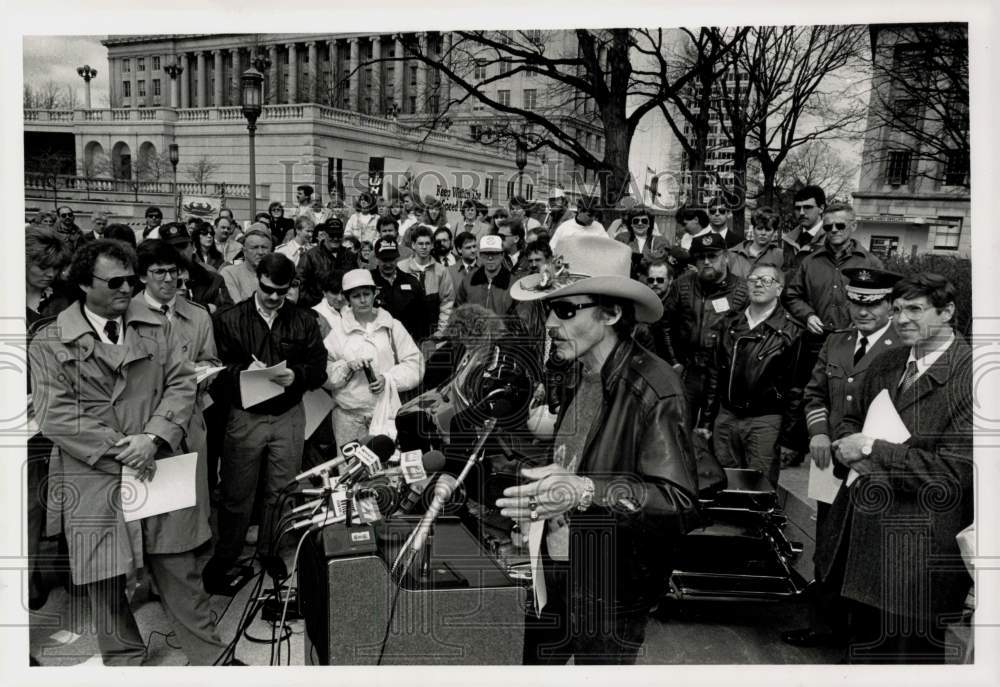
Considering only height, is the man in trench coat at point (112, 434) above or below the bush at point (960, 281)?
below

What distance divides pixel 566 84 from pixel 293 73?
3.10 metres

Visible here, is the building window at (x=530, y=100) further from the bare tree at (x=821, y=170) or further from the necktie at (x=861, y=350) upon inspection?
the necktie at (x=861, y=350)

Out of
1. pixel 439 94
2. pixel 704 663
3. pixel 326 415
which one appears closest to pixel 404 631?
pixel 704 663

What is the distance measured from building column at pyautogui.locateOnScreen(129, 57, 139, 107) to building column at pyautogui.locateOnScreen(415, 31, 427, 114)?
1972 mm

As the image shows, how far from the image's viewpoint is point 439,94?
5973mm

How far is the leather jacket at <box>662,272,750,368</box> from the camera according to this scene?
6.19m

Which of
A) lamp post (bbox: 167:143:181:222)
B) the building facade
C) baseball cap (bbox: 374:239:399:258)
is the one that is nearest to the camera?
the building facade

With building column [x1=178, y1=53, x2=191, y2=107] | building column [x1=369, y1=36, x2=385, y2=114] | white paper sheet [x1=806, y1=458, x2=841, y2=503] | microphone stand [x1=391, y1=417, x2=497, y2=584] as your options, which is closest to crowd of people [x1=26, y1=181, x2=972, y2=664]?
white paper sheet [x1=806, y1=458, x2=841, y2=503]

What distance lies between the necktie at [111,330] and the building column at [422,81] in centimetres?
228

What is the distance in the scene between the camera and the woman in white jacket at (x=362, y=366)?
4.96 meters

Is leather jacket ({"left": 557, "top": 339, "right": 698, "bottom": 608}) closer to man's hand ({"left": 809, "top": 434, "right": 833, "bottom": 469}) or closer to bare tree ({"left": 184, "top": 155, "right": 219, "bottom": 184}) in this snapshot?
man's hand ({"left": 809, "top": 434, "right": 833, "bottom": 469})

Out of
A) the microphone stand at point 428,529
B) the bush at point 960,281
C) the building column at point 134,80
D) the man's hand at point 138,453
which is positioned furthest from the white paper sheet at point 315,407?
the bush at point 960,281

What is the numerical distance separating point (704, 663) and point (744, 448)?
164cm

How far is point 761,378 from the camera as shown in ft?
16.3
